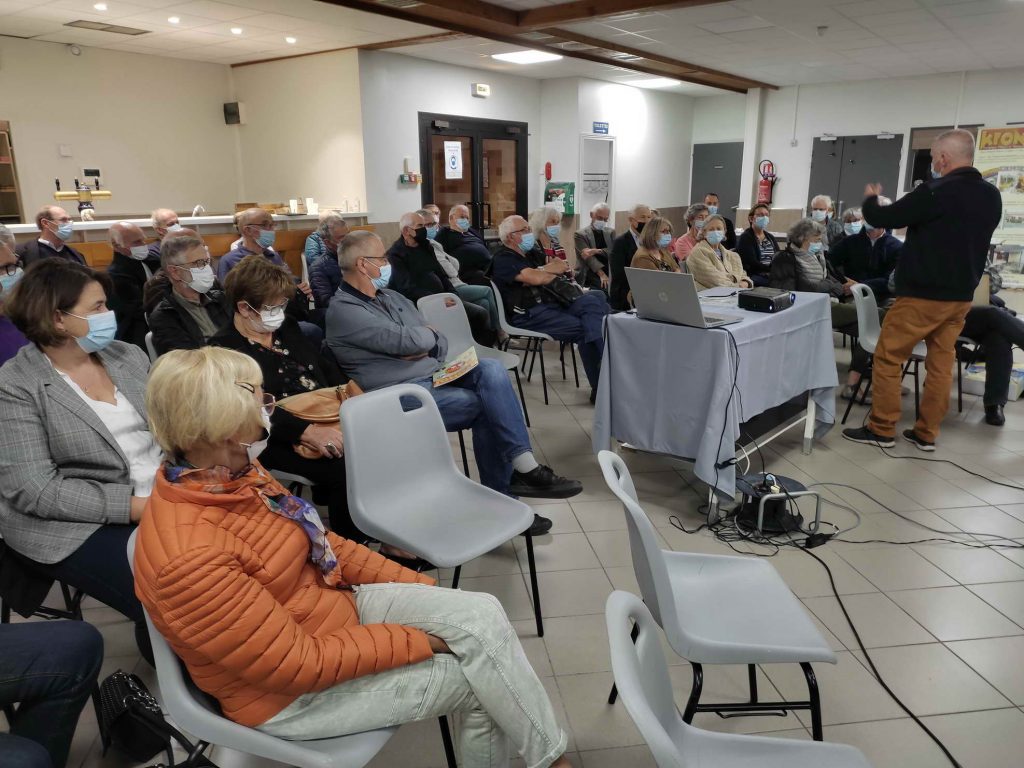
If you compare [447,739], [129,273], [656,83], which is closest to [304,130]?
[129,273]

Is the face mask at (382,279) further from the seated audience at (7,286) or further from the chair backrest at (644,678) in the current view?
the chair backrest at (644,678)

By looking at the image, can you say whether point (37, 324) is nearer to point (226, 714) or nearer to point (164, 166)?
point (226, 714)

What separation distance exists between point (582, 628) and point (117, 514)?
4.71 ft

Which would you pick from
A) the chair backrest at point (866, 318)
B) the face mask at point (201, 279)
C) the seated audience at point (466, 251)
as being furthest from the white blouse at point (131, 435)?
the seated audience at point (466, 251)

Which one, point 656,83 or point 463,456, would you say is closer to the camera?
point 463,456

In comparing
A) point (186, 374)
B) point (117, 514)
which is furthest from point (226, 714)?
point (117, 514)

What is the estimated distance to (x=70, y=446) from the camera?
1.80 meters

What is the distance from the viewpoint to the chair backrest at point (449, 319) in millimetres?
3680

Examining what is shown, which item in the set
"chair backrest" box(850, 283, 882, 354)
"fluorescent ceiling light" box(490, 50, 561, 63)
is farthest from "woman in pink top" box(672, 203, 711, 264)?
"fluorescent ceiling light" box(490, 50, 561, 63)

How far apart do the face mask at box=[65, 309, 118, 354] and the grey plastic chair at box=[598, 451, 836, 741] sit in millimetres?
1400

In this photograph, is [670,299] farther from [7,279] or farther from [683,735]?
[7,279]

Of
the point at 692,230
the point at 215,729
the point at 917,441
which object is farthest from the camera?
the point at 692,230

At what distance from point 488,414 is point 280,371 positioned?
2.81 ft

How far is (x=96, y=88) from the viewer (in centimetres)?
739
